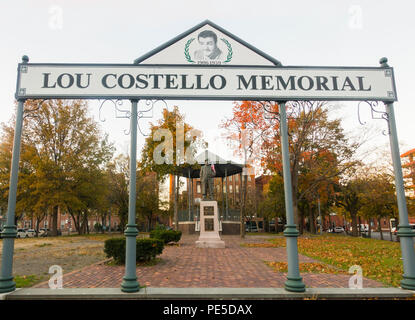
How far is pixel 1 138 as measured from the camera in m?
27.1

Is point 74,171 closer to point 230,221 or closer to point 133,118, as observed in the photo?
point 230,221

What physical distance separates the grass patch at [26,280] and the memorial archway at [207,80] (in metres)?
2.65

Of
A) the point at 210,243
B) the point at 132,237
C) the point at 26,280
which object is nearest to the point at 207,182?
the point at 210,243

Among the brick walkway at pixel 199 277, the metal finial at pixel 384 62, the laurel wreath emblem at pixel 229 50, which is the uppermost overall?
the laurel wreath emblem at pixel 229 50

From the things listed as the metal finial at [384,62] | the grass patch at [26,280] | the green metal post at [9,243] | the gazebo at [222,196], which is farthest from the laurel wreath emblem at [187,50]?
the gazebo at [222,196]

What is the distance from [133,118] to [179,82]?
3.92 feet

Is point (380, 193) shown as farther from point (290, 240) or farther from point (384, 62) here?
point (290, 240)

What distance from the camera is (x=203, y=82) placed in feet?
19.3

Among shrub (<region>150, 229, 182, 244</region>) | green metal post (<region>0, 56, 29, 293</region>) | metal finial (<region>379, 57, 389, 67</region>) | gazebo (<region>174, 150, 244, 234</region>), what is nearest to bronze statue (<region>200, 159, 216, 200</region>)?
shrub (<region>150, 229, 182, 244</region>)

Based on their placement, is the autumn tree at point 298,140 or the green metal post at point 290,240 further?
the autumn tree at point 298,140

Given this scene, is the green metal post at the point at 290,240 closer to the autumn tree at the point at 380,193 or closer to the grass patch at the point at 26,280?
the grass patch at the point at 26,280

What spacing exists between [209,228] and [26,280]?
9.72 meters

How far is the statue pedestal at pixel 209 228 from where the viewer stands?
563 inches
